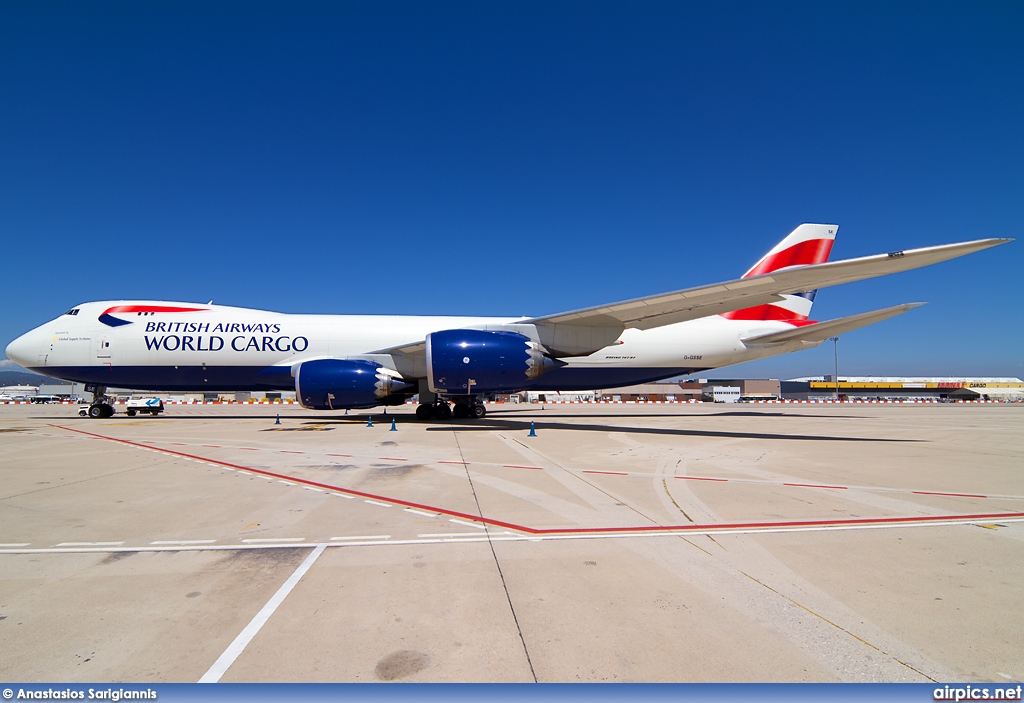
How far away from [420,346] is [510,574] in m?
13.5

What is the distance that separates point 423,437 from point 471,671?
10.9 meters

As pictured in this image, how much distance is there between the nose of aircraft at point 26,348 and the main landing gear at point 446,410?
15484mm

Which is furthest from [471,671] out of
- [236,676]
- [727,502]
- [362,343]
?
[362,343]

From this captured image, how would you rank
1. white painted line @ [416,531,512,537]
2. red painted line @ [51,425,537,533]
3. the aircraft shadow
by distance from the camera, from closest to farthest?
1. white painted line @ [416,531,512,537]
2. red painted line @ [51,425,537,533]
3. the aircraft shadow

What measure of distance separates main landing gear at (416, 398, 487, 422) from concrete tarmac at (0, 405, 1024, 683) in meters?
10.1

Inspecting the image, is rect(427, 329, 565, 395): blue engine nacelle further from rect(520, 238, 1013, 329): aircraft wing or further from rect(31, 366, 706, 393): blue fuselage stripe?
rect(31, 366, 706, 393): blue fuselage stripe

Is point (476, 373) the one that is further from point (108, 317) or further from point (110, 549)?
point (108, 317)

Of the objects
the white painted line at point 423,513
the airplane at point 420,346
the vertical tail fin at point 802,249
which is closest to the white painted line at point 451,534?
the white painted line at point 423,513

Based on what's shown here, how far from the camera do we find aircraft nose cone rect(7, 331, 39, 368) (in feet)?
63.5

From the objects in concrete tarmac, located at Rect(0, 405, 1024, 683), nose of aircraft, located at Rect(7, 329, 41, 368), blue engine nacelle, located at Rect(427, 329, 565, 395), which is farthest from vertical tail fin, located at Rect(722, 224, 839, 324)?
nose of aircraft, located at Rect(7, 329, 41, 368)

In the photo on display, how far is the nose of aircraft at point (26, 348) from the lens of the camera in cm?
1934
